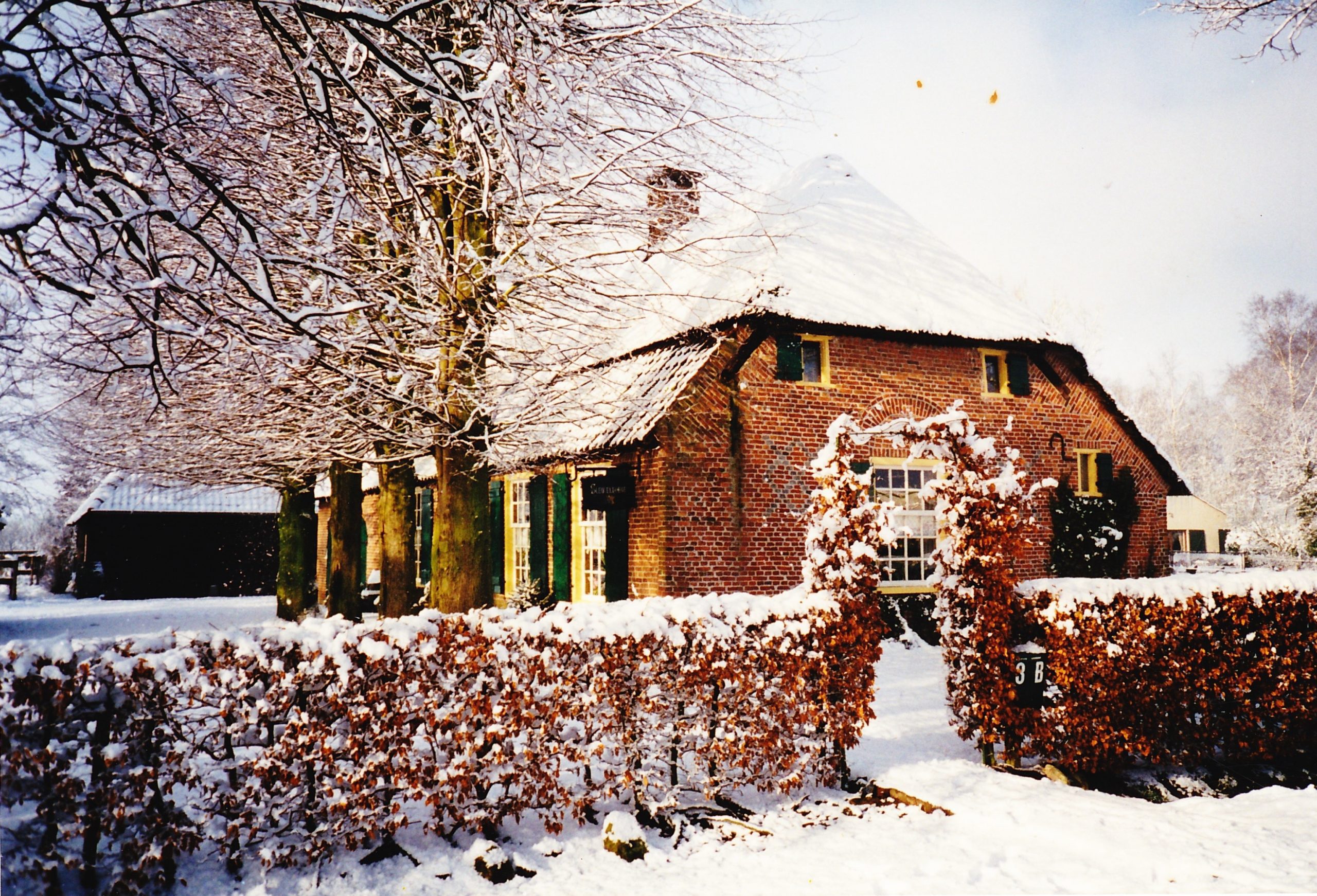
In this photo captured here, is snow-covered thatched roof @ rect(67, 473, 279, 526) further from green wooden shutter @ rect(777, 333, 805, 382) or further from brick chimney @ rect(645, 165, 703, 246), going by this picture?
brick chimney @ rect(645, 165, 703, 246)

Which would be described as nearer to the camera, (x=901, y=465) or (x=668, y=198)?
(x=668, y=198)

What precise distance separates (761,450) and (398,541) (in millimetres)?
5165

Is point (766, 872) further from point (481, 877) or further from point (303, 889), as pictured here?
point (303, 889)

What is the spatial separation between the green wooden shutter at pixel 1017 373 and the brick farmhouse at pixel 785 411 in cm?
3

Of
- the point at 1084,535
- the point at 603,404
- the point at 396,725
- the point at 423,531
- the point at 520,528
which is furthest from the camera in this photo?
the point at 423,531

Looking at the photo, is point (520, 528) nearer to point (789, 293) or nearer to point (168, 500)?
point (789, 293)

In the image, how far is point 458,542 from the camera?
789 cm

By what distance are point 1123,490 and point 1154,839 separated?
1118cm

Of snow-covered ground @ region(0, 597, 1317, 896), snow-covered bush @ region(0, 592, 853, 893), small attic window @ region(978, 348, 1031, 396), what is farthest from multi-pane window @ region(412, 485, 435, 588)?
snow-covered ground @ region(0, 597, 1317, 896)

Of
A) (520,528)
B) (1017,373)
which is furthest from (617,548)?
(1017,373)

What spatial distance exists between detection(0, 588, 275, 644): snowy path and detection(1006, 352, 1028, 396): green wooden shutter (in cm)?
1284

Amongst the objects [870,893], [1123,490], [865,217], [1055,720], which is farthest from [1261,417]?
[870,893]

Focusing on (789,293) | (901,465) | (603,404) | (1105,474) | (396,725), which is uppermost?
(789,293)

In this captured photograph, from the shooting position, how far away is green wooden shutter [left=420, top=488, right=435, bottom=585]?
18453 mm
